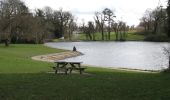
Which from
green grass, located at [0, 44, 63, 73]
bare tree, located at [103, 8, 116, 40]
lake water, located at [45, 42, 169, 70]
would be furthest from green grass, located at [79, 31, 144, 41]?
green grass, located at [0, 44, 63, 73]

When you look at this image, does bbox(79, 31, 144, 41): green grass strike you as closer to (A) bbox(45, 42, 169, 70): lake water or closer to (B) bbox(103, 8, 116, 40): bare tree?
(B) bbox(103, 8, 116, 40): bare tree

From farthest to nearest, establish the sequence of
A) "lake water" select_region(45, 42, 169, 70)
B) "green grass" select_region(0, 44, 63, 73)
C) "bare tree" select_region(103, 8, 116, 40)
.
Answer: "bare tree" select_region(103, 8, 116, 40) → "lake water" select_region(45, 42, 169, 70) → "green grass" select_region(0, 44, 63, 73)

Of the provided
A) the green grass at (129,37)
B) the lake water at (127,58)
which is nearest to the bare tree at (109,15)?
the green grass at (129,37)

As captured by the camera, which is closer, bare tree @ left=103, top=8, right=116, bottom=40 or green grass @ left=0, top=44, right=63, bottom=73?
green grass @ left=0, top=44, right=63, bottom=73

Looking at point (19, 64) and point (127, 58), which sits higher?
point (19, 64)

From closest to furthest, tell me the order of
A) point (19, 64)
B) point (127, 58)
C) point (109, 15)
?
point (19, 64)
point (127, 58)
point (109, 15)

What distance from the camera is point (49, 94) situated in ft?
38.0

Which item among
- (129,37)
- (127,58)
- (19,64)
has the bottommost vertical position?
(127,58)

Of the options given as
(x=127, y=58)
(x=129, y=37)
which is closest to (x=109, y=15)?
(x=129, y=37)

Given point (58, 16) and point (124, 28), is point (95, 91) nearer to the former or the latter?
point (58, 16)

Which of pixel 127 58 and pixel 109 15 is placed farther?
pixel 109 15

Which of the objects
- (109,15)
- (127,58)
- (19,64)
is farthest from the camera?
(109,15)

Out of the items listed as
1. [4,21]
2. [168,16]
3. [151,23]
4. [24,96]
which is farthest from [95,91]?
[151,23]

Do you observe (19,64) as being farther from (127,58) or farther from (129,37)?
(129,37)
